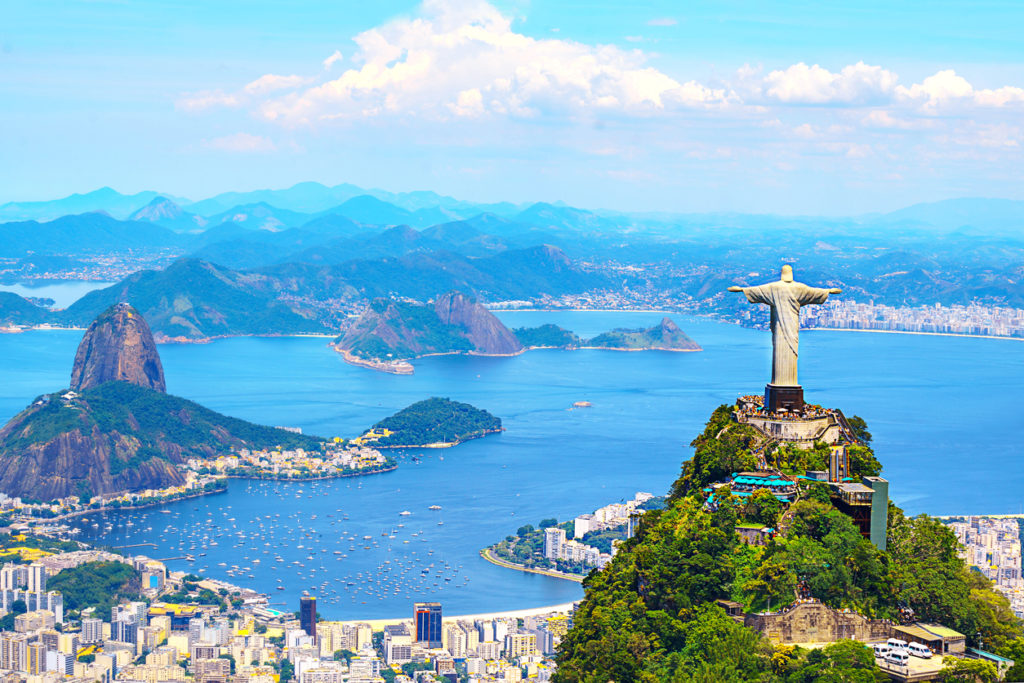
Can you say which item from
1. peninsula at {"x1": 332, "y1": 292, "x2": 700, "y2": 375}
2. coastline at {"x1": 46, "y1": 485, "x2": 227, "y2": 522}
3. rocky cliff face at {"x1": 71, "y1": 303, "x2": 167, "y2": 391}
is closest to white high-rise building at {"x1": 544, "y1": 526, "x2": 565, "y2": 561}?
coastline at {"x1": 46, "y1": 485, "x2": 227, "y2": 522}

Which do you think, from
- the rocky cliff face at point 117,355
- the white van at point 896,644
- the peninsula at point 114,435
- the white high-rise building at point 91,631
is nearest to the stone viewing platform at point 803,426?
the white van at point 896,644

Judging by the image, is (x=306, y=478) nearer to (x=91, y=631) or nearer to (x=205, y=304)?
(x=91, y=631)

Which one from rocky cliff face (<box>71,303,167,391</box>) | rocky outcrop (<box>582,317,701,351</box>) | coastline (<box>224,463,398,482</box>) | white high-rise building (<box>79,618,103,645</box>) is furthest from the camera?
rocky outcrop (<box>582,317,701,351</box>)

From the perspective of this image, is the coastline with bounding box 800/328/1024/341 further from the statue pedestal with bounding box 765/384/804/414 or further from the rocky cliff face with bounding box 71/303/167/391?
the statue pedestal with bounding box 765/384/804/414

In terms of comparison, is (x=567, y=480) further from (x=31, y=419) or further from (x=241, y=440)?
(x=31, y=419)

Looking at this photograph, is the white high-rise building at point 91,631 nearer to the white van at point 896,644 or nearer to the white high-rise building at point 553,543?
the white high-rise building at point 553,543
